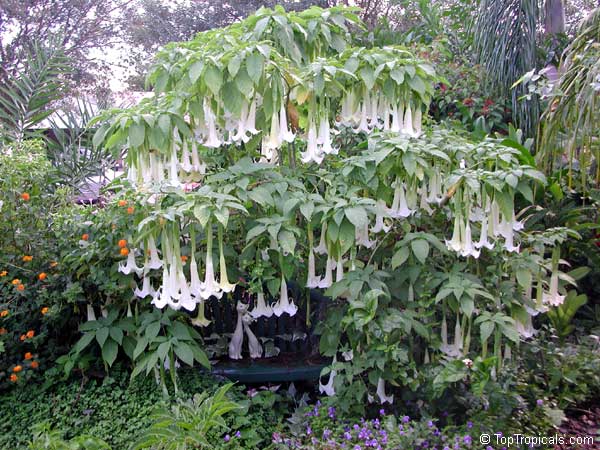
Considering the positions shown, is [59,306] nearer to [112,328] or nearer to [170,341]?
[112,328]

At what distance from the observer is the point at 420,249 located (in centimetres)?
231

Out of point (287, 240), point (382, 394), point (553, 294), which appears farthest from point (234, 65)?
point (553, 294)

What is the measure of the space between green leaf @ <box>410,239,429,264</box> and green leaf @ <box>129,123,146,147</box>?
1182mm

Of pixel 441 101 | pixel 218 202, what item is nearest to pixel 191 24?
pixel 441 101

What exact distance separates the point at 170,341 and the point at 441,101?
3.80m

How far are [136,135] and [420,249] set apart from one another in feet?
4.05

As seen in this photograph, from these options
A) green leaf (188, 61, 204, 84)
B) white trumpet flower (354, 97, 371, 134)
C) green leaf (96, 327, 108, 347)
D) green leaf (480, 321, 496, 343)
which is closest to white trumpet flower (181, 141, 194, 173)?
green leaf (188, 61, 204, 84)

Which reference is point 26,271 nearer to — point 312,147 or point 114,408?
point 114,408

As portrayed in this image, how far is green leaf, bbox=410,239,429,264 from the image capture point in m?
2.29

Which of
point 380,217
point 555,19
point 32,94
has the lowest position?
point 380,217

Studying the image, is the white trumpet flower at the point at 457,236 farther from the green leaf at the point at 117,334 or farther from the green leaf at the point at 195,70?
the green leaf at the point at 117,334

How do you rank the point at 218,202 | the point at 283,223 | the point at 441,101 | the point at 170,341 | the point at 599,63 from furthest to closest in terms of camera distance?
the point at 441,101 < the point at 599,63 < the point at 170,341 < the point at 283,223 < the point at 218,202

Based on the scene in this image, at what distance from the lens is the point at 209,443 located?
2234 millimetres

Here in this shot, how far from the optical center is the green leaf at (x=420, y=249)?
90.3 inches
